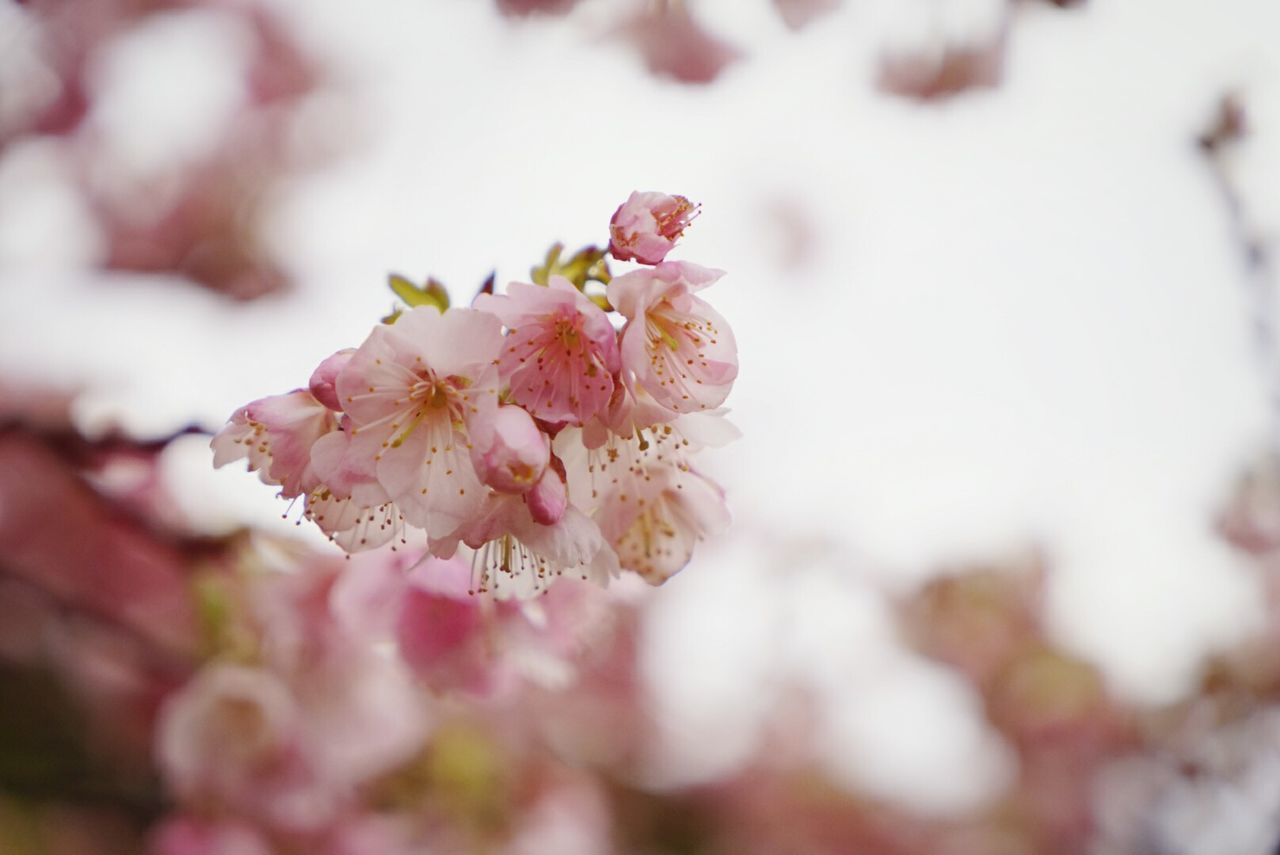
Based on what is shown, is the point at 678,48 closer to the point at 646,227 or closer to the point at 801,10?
the point at 801,10

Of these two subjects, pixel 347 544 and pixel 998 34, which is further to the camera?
pixel 998 34

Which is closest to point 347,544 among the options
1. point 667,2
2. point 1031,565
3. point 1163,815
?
point 667,2

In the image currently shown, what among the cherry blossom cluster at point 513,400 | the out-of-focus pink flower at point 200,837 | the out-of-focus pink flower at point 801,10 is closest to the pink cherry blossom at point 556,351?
the cherry blossom cluster at point 513,400

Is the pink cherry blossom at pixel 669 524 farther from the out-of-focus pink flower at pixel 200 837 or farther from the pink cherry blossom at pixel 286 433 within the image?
the out-of-focus pink flower at pixel 200 837

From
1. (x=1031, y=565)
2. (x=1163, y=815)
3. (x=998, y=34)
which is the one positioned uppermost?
(x=1031, y=565)

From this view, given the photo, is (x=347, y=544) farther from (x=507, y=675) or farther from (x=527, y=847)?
(x=527, y=847)

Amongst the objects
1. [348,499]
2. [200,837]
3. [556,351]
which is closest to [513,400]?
[556,351]
